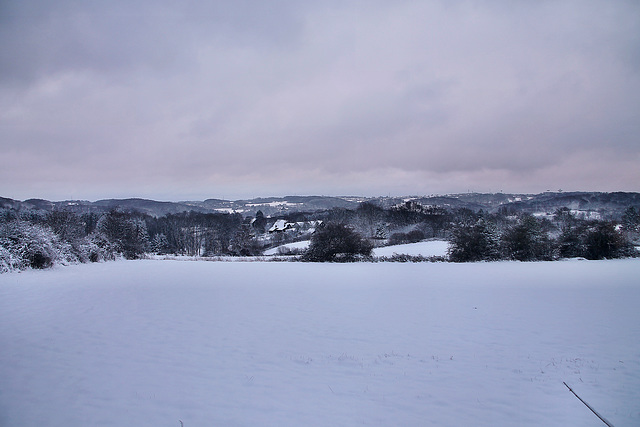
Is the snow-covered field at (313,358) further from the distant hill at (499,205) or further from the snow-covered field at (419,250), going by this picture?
the distant hill at (499,205)

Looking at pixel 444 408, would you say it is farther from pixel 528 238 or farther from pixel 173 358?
pixel 528 238

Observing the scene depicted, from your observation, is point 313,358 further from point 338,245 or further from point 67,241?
point 67,241

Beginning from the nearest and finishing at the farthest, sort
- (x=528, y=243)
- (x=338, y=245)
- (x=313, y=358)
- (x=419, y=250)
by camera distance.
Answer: (x=313, y=358), (x=528, y=243), (x=338, y=245), (x=419, y=250)

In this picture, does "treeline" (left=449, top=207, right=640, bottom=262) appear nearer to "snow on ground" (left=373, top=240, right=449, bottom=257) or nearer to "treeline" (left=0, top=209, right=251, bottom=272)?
"snow on ground" (left=373, top=240, right=449, bottom=257)

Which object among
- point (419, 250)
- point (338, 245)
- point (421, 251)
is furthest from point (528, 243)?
point (338, 245)

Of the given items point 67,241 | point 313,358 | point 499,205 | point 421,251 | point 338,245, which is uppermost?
point 499,205

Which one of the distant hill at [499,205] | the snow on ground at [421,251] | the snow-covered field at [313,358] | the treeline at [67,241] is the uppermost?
the distant hill at [499,205]

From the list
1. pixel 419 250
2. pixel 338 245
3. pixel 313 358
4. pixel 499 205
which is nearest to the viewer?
pixel 313 358

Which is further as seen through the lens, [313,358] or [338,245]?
[338,245]

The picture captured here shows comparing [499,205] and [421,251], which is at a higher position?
[499,205]

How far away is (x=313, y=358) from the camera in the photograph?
19.4 ft

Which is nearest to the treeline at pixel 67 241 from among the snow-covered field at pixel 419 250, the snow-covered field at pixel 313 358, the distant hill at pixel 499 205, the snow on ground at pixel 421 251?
the snow-covered field at pixel 313 358

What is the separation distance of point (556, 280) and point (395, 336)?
12712 mm

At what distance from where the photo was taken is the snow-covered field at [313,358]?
409 cm
